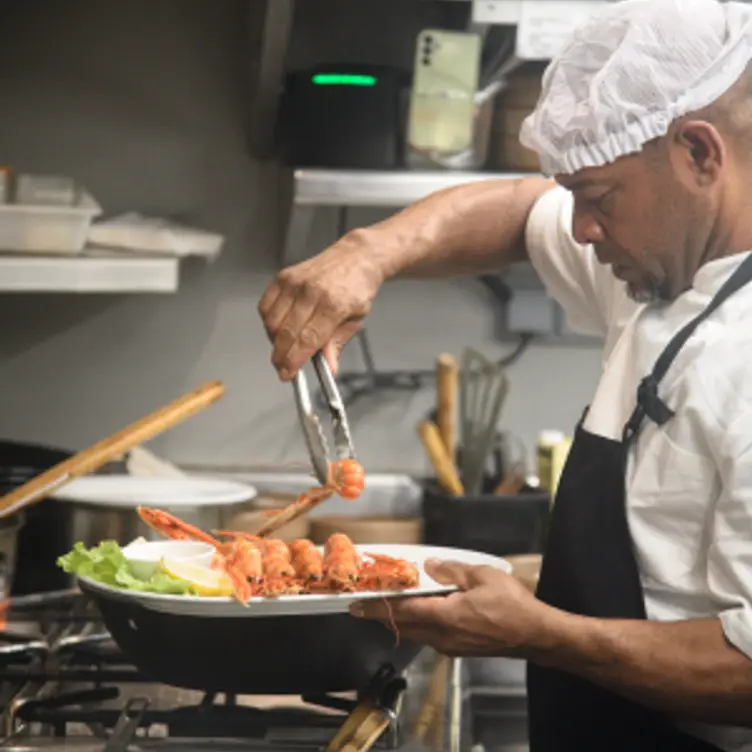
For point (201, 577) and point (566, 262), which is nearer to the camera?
point (201, 577)

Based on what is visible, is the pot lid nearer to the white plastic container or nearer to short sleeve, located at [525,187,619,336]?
the white plastic container

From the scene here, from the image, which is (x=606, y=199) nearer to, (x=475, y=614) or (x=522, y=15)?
(x=475, y=614)

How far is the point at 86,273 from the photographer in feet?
6.87

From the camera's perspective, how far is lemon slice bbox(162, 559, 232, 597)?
4.09 feet

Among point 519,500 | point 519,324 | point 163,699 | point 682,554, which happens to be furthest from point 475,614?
point 519,324

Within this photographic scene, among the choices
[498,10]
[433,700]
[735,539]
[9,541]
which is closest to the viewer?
[735,539]

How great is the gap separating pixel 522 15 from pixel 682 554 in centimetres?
96

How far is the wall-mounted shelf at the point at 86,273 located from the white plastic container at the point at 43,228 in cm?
2

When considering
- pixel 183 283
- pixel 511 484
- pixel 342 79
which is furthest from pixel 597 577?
pixel 183 283

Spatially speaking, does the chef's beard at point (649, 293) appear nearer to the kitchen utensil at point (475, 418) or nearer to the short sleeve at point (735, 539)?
the short sleeve at point (735, 539)

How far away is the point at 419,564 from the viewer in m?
1.47

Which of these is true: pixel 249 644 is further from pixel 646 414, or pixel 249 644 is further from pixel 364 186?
pixel 364 186

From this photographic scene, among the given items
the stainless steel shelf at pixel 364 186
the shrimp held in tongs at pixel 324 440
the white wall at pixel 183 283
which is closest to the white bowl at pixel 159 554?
the shrimp held in tongs at pixel 324 440

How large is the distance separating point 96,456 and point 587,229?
75 centimetres
